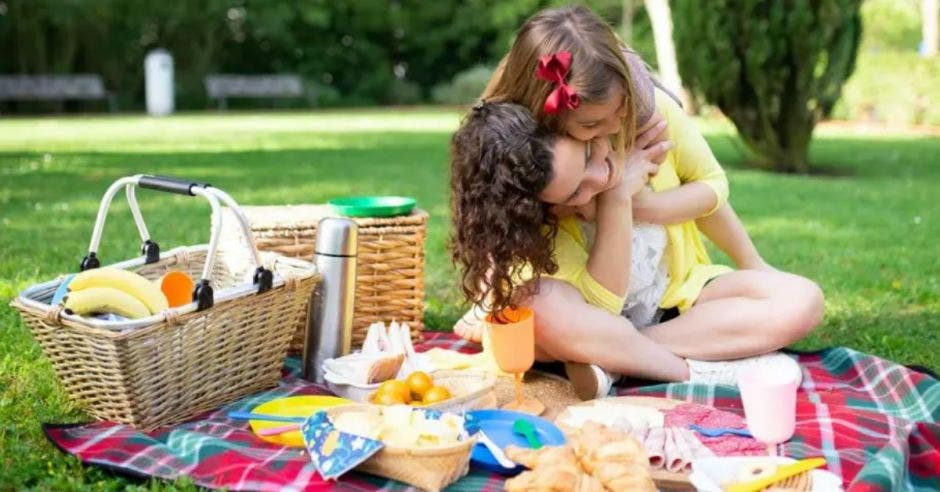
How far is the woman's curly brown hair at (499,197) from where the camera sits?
285cm

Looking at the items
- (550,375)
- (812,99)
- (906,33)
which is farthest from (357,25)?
(550,375)

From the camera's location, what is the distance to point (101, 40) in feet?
73.2

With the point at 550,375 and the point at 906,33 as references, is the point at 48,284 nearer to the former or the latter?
the point at 550,375

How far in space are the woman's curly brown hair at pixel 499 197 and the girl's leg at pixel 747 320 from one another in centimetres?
50

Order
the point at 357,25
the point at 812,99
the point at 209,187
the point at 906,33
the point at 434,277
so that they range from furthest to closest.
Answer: the point at 906,33, the point at 357,25, the point at 812,99, the point at 434,277, the point at 209,187

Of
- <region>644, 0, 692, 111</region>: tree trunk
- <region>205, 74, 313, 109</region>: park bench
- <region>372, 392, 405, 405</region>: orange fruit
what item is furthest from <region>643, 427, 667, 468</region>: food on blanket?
<region>205, 74, 313, 109</region>: park bench

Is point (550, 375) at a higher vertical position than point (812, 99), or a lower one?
lower

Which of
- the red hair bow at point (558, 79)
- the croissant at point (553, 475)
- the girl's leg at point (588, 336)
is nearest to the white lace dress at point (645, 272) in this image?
the girl's leg at point (588, 336)

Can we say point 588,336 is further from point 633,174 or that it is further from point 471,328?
point 471,328

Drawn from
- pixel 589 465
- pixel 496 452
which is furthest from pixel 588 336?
pixel 589 465

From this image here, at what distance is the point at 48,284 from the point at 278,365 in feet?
2.15

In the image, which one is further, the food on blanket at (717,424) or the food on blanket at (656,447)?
the food on blanket at (717,424)

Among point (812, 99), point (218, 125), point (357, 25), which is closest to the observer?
point (812, 99)

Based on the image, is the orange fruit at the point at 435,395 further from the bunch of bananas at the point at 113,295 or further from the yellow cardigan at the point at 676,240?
the bunch of bananas at the point at 113,295
